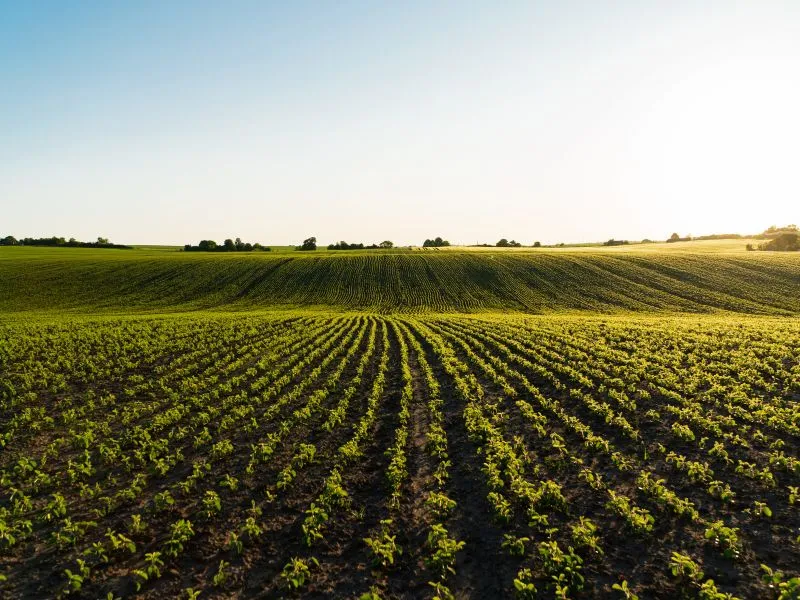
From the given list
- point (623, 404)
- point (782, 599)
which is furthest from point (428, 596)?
point (623, 404)

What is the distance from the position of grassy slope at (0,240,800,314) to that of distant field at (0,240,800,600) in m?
24.9

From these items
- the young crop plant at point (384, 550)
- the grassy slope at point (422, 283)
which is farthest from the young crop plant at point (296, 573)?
the grassy slope at point (422, 283)

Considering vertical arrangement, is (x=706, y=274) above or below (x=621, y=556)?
above

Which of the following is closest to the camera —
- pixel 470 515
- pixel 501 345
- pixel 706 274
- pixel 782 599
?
pixel 782 599

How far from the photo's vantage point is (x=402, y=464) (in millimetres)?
12648

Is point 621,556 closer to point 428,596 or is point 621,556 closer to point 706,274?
point 428,596

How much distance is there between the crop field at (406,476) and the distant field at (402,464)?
7 cm

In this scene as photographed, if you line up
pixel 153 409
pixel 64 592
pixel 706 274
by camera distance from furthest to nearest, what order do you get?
pixel 706 274
pixel 153 409
pixel 64 592

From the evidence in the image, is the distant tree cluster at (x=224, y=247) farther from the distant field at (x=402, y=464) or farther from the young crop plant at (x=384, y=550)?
the young crop plant at (x=384, y=550)

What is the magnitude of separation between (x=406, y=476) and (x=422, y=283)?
57.7 m

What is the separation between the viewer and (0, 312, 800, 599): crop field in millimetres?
8727

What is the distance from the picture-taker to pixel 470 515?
34.8ft

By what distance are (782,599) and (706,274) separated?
68.9 m

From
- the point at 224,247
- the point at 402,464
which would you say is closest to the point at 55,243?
the point at 224,247
